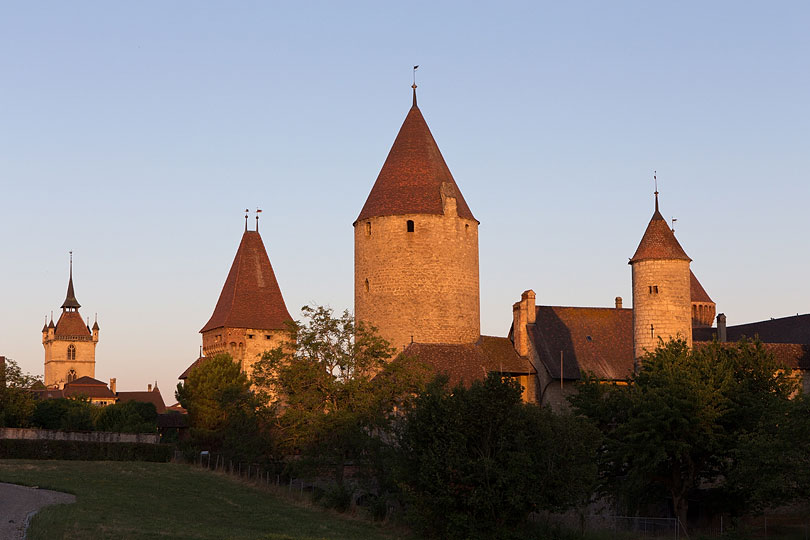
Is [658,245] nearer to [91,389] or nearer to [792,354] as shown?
[792,354]

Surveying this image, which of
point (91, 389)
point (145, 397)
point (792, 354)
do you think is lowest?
point (145, 397)

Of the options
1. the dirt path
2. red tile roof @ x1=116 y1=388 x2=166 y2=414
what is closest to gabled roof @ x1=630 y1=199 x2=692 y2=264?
the dirt path

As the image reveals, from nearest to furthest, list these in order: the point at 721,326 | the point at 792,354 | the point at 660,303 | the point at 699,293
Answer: the point at 660,303 → the point at 792,354 → the point at 721,326 → the point at 699,293

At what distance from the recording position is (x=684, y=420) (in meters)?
33.9

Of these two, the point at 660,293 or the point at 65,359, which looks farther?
the point at 65,359

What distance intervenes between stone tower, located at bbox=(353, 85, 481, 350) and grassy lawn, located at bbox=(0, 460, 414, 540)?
10.8 meters

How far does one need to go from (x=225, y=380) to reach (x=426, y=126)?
718 inches

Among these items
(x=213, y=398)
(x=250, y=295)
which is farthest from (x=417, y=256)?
(x=250, y=295)

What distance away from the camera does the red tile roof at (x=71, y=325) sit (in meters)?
143

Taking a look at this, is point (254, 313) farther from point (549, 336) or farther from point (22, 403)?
point (549, 336)

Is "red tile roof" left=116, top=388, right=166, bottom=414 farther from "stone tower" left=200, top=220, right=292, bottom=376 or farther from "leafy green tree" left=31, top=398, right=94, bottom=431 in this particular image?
"leafy green tree" left=31, top=398, right=94, bottom=431

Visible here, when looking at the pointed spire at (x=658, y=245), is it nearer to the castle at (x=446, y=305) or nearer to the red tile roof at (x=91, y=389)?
the castle at (x=446, y=305)

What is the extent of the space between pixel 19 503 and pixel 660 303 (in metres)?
24.6

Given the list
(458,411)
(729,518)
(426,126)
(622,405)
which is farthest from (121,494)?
(426,126)
